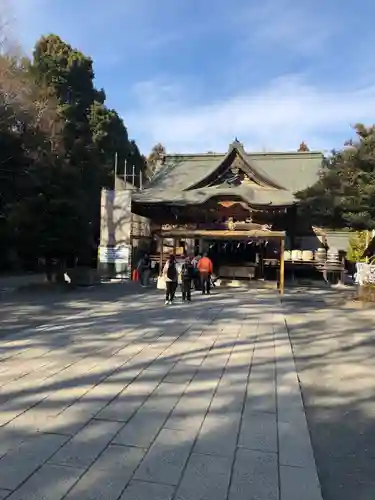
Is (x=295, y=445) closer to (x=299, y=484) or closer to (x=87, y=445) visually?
(x=299, y=484)

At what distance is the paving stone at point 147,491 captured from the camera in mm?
2837

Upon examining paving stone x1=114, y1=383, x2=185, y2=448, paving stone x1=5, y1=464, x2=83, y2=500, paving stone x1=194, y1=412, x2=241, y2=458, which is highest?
paving stone x1=5, y1=464, x2=83, y2=500

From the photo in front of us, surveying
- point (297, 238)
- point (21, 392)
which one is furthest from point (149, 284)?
point (21, 392)

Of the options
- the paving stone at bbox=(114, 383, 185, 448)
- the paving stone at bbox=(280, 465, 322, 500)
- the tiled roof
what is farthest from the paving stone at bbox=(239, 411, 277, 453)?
the tiled roof

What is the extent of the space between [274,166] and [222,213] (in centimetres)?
649

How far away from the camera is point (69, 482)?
2982 millimetres

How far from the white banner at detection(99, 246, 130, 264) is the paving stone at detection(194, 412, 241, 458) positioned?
697 inches

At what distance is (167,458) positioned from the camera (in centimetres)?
338

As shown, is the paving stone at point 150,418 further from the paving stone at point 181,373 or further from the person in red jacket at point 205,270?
the person in red jacket at point 205,270

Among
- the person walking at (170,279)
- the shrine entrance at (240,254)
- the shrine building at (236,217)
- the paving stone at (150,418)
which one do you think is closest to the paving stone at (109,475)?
the paving stone at (150,418)

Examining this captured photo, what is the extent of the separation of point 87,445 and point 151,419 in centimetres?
77

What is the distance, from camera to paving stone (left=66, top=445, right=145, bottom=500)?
284 cm

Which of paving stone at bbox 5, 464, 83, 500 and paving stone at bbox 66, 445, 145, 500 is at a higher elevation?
paving stone at bbox 5, 464, 83, 500

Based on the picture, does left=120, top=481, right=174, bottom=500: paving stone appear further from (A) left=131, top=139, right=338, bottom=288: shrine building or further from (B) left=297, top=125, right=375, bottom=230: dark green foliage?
(A) left=131, top=139, right=338, bottom=288: shrine building
